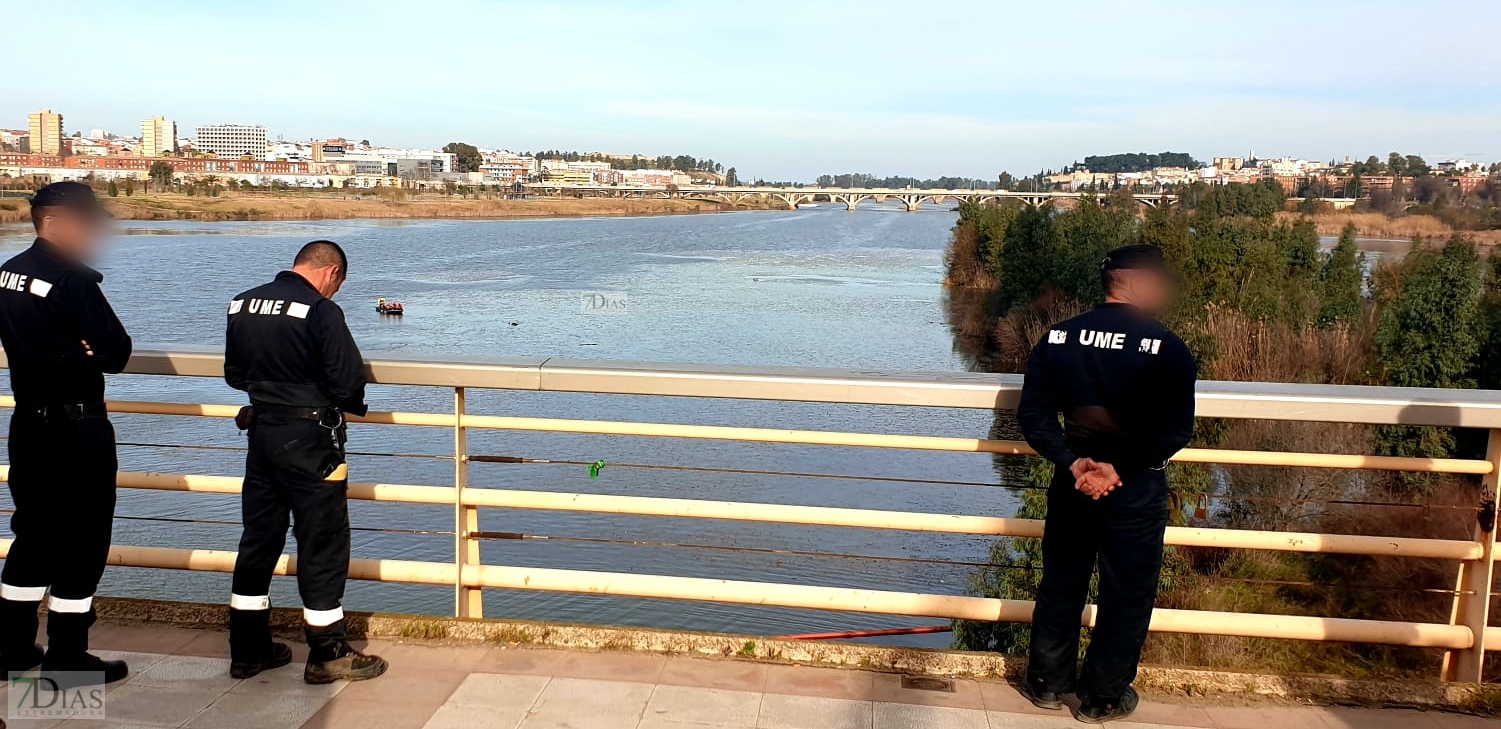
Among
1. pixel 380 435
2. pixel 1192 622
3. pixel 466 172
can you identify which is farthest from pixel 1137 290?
pixel 466 172

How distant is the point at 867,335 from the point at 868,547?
1989 centimetres

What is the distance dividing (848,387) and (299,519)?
184cm

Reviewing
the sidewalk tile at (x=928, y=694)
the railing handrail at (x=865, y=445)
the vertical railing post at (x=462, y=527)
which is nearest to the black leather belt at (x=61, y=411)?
the railing handrail at (x=865, y=445)

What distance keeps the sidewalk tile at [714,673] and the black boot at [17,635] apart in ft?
6.92

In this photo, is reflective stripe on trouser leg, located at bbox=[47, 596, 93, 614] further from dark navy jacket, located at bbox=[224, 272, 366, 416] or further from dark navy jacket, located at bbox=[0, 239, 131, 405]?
dark navy jacket, located at bbox=[224, 272, 366, 416]

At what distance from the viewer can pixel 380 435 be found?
61.2 feet

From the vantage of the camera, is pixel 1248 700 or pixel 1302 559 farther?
pixel 1302 559

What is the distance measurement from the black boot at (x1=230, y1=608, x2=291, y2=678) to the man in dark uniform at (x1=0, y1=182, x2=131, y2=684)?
1.17 ft

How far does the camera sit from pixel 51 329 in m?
3.63

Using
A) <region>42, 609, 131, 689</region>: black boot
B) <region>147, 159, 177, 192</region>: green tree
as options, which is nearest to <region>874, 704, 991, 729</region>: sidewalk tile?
<region>42, 609, 131, 689</region>: black boot

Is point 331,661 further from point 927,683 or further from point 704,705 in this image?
point 927,683

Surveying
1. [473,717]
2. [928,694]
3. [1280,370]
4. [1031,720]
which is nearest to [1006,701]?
[1031,720]

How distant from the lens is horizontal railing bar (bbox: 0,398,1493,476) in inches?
142

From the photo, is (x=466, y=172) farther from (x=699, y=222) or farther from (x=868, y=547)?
(x=868, y=547)
